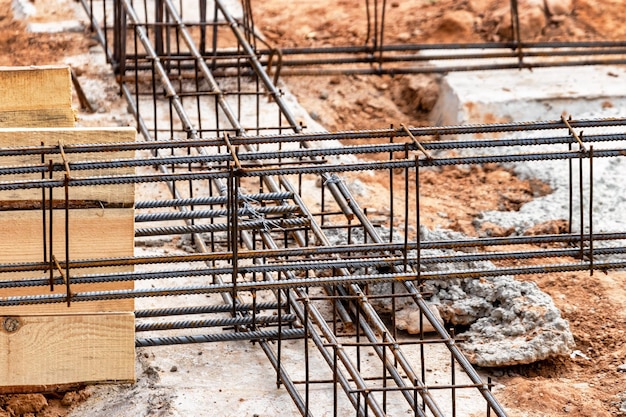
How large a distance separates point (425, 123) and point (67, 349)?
5.26m

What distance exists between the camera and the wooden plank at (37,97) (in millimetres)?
7531

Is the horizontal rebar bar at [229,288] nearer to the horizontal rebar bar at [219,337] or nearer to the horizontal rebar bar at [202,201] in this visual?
the horizontal rebar bar at [202,201]

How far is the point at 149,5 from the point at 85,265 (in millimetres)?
6181

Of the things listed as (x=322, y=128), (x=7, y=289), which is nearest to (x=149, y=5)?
(x=322, y=128)

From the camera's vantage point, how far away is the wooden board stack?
6875 mm

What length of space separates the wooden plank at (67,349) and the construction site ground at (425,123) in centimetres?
16

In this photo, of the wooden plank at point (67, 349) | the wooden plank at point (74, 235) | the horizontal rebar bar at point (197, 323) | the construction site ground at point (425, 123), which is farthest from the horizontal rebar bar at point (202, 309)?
the wooden plank at point (74, 235)

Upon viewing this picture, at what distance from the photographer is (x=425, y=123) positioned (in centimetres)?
1166

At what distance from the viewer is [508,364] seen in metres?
A: 7.60

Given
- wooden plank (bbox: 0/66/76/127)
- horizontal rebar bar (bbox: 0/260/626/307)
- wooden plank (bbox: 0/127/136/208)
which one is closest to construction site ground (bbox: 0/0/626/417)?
horizontal rebar bar (bbox: 0/260/626/307)

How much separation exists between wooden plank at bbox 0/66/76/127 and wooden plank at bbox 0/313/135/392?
1.16m

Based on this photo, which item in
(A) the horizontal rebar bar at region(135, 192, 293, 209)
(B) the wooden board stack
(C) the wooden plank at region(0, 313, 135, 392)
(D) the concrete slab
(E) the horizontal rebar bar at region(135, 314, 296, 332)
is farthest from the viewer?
(D) the concrete slab

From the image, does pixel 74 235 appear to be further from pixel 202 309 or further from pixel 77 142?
pixel 202 309

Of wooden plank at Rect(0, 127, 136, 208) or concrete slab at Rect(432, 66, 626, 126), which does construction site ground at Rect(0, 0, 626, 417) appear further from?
wooden plank at Rect(0, 127, 136, 208)
